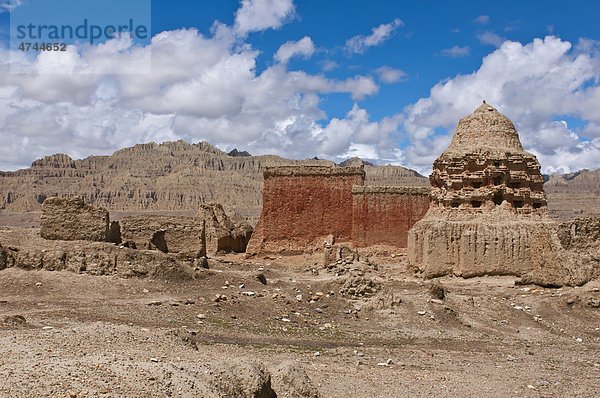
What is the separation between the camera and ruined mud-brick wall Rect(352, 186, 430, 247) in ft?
77.5

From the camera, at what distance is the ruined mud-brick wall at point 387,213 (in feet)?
77.5

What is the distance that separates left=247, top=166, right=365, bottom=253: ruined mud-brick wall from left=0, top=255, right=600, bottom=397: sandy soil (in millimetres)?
6925

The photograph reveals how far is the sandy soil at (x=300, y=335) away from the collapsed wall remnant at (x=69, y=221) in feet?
6.22

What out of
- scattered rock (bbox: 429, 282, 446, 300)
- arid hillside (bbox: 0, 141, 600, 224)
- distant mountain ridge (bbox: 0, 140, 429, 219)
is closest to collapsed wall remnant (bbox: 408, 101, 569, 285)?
scattered rock (bbox: 429, 282, 446, 300)

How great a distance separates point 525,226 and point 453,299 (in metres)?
5.00

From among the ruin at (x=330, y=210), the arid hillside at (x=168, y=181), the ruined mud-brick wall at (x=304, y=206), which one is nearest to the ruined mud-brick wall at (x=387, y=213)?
the ruin at (x=330, y=210)

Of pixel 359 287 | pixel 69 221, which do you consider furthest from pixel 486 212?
pixel 69 221

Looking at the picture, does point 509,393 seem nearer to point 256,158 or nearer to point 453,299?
point 453,299

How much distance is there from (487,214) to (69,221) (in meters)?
13.9

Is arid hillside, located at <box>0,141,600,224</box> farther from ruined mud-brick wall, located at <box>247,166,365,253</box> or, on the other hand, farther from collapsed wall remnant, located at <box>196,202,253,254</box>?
ruined mud-brick wall, located at <box>247,166,365,253</box>

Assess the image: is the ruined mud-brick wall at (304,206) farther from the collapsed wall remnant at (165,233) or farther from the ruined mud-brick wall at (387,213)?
the collapsed wall remnant at (165,233)

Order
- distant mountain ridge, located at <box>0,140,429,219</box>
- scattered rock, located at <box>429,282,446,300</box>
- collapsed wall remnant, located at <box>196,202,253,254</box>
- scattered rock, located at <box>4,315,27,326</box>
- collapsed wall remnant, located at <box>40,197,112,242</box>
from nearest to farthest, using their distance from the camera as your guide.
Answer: scattered rock, located at <box>4,315,27,326</box> → scattered rock, located at <box>429,282,446,300</box> → collapsed wall remnant, located at <box>40,197,112,242</box> → collapsed wall remnant, located at <box>196,202,253,254</box> → distant mountain ridge, located at <box>0,140,429,219</box>

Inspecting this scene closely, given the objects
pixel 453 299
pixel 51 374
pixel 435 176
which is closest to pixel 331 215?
pixel 435 176

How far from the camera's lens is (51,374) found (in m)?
5.77
